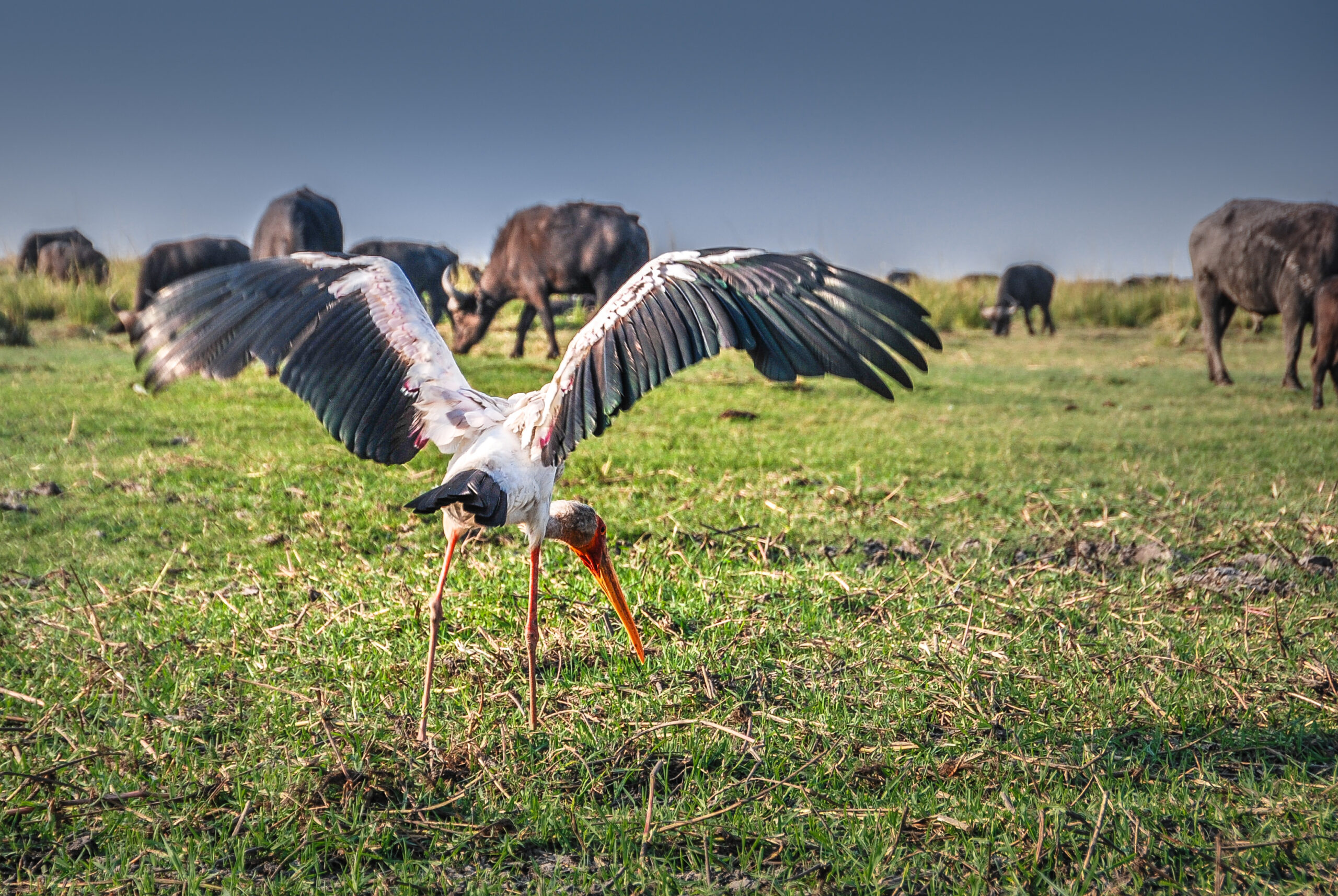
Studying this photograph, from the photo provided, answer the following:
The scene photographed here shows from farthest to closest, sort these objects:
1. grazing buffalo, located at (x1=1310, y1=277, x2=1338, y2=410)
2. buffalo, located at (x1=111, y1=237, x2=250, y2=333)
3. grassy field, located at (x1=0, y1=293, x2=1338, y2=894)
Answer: buffalo, located at (x1=111, y1=237, x2=250, y2=333)
grazing buffalo, located at (x1=1310, y1=277, x2=1338, y2=410)
grassy field, located at (x1=0, y1=293, x2=1338, y2=894)

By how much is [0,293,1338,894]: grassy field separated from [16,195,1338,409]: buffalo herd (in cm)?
414

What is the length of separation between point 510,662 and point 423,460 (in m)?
3.13

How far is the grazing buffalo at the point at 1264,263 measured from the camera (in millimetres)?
9516

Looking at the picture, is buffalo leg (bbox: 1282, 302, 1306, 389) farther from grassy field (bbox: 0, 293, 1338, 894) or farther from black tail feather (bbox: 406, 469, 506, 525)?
black tail feather (bbox: 406, 469, 506, 525)

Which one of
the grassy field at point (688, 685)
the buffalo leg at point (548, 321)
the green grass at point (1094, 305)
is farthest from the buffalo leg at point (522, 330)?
the green grass at point (1094, 305)

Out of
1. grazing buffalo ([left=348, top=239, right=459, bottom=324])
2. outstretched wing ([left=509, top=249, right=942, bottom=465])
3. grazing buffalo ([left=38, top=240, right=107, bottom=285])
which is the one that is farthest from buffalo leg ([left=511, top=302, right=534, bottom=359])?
grazing buffalo ([left=38, top=240, right=107, bottom=285])

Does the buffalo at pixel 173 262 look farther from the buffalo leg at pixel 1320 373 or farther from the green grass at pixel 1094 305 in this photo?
the buffalo leg at pixel 1320 373

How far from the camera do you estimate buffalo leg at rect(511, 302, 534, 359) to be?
39.6 ft

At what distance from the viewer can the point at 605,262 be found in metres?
11.4

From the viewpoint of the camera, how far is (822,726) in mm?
2598

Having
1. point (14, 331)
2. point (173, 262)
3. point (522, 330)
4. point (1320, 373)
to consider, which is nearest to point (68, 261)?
point (173, 262)

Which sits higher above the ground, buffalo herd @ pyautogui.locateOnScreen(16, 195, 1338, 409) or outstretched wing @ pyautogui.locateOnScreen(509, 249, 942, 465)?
buffalo herd @ pyautogui.locateOnScreen(16, 195, 1338, 409)

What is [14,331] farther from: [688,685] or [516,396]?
[688,685]

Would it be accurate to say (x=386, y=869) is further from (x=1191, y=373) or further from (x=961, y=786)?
(x=1191, y=373)
